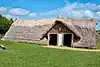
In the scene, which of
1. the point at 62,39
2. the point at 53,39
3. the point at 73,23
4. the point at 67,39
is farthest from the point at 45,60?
the point at 53,39

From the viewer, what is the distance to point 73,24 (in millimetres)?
30531

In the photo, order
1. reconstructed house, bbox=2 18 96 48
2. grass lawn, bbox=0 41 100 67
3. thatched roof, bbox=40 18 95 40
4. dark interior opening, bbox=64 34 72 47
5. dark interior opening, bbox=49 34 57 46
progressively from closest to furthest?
grass lawn, bbox=0 41 100 67
reconstructed house, bbox=2 18 96 48
thatched roof, bbox=40 18 95 40
dark interior opening, bbox=64 34 72 47
dark interior opening, bbox=49 34 57 46

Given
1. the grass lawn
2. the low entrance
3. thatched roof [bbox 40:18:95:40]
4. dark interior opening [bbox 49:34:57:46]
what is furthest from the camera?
dark interior opening [bbox 49:34:57:46]

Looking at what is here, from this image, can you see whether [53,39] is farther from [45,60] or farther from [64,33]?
[45,60]

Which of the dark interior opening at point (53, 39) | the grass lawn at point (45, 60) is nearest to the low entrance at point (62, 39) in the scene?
the dark interior opening at point (53, 39)

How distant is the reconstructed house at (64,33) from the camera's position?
2902 centimetres

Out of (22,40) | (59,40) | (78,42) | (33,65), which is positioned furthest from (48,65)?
(22,40)

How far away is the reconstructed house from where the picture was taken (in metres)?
29.0

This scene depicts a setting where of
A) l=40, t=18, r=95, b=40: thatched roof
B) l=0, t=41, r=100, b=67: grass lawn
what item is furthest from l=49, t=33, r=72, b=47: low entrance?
l=0, t=41, r=100, b=67: grass lawn

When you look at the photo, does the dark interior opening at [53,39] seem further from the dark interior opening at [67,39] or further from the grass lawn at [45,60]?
the grass lawn at [45,60]

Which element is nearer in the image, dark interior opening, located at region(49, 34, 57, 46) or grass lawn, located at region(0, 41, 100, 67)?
grass lawn, located at region(0, 41, 100, 67)

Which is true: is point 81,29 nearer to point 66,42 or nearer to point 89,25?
point 89,25

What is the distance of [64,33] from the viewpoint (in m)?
31.0

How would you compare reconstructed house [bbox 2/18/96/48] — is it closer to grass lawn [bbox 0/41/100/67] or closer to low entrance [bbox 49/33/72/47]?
low entrance [bbox 49/33/72/47]
